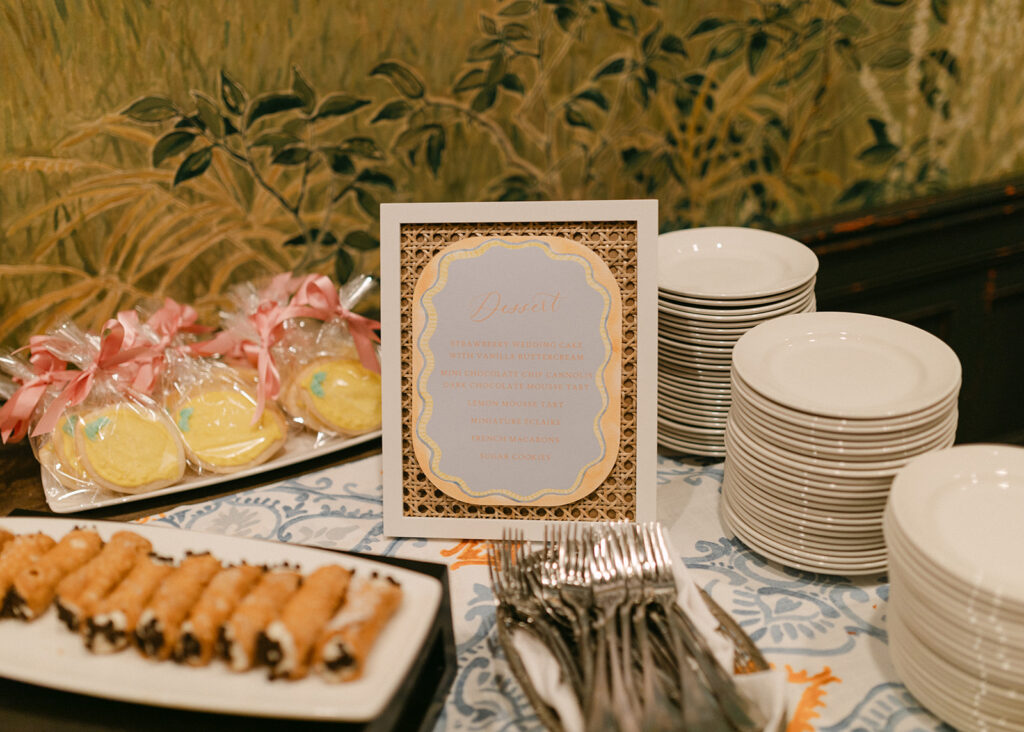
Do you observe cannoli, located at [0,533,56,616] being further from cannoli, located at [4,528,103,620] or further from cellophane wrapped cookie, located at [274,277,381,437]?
cellophane wrapped cookie, located at [274,277,381,437]

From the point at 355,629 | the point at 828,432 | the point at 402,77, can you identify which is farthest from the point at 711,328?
the point at 402,77

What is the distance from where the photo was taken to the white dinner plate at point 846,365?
37.2 inches

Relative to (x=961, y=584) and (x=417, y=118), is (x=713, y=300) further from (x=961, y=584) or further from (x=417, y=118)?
(x=417, y=118)

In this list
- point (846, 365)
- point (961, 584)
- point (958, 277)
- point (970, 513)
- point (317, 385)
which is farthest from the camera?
point (958, 277)

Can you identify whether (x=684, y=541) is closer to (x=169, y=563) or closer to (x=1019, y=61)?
(x=169, y=563)

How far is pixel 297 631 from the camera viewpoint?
0.76m

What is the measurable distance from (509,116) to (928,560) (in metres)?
1.24

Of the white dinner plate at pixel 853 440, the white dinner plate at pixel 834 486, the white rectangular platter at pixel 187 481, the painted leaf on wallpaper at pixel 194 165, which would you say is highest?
the painted leaf on wallpaper at pixel 194 165

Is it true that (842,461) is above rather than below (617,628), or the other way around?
above

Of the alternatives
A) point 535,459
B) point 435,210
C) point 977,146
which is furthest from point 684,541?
point 977,146

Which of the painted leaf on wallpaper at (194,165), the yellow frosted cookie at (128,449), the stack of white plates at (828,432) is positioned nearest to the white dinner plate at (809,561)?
the stack of white plates at (828,432)

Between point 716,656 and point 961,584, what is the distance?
9.4 inches

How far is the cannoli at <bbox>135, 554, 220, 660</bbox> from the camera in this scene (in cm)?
79

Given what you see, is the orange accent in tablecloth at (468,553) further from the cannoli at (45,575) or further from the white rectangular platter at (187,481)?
the cannoli at (45,575)
